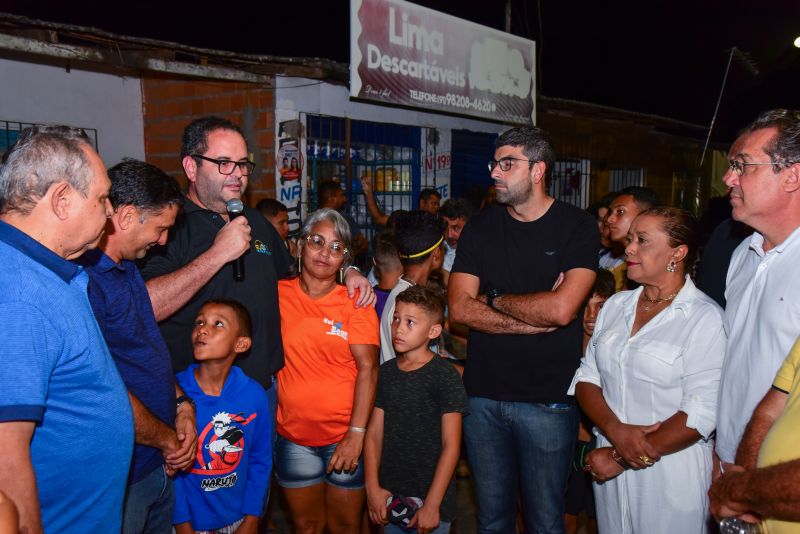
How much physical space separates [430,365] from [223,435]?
1.14 metres

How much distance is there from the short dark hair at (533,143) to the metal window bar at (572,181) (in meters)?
9.36

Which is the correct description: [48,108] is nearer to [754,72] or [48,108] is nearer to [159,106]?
[159,106]

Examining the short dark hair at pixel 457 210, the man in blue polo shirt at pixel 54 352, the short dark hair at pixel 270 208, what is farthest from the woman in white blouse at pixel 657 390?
the short dark hair at pixel 270 208

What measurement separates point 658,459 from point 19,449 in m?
2.59

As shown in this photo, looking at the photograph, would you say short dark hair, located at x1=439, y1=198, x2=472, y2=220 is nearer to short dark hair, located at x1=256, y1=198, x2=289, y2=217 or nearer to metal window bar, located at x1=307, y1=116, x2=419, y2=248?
short dark hair, located at x1=256, y1=198, x2=289, y2=217

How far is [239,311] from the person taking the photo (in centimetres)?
308

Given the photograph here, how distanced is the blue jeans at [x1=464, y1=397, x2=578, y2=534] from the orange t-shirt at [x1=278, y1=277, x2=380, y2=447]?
0.72 m

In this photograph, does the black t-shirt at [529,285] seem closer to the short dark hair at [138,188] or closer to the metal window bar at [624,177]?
the short dark hair at [138,188]

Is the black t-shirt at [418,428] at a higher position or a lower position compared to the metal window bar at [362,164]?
lower

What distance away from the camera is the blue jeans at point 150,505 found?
2579 millimetres

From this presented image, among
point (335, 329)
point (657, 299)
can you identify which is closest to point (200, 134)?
point (335, 329)

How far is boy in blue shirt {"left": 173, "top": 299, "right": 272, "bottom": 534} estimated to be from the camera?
3014mm

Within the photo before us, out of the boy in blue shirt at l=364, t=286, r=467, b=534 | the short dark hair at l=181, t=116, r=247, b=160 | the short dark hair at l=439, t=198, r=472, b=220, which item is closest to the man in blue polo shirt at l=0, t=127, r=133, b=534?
the short dark hair at l=181, t=116, r=247, b=160

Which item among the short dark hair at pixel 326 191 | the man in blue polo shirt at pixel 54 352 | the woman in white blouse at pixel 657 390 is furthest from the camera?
the short dark hair at pixel 326 191
